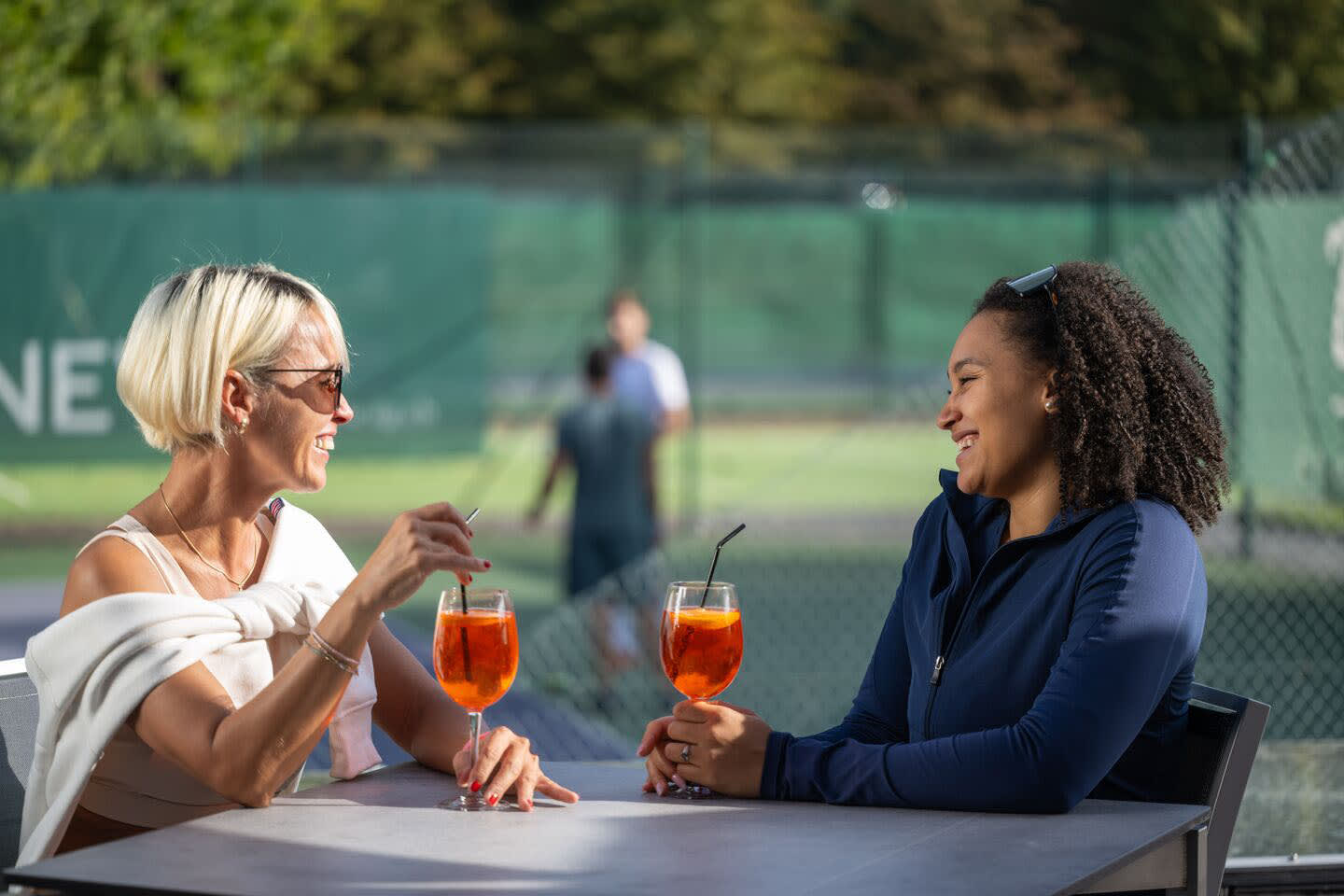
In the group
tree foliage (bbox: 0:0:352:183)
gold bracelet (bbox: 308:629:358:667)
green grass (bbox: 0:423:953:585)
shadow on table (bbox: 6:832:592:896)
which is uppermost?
tree foliage (bbox: 0:0:352:183)

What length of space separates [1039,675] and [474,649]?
890mm

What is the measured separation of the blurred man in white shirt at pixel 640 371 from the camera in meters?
9.36

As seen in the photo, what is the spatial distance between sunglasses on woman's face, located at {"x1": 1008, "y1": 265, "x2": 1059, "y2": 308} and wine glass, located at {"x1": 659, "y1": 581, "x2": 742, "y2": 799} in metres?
0.72

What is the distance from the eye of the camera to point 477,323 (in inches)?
426

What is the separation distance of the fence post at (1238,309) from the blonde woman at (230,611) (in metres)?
5.42

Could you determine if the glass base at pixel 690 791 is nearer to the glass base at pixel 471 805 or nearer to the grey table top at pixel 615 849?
the grey table top at pixel 615 849

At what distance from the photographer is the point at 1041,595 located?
2.90 metres

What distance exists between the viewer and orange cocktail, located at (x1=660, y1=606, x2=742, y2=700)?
2.93 metres

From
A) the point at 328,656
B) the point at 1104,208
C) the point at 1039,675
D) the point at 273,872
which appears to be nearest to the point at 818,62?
the point at 1104,208

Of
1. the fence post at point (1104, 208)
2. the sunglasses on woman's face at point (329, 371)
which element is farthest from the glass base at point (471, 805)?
the fence post at point (1104, 208)

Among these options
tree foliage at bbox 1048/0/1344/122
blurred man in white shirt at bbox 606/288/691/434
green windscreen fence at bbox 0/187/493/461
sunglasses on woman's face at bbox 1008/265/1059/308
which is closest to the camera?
sunglasses on woman's face at bbox 1008/265/1059/308

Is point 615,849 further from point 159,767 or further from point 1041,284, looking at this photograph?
point 1041,284

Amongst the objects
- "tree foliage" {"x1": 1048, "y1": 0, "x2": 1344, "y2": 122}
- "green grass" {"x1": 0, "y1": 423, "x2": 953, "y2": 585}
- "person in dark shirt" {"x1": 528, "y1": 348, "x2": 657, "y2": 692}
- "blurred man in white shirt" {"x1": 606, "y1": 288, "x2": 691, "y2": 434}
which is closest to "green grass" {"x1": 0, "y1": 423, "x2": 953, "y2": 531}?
"green grass" {"x1": 0, "y1": 423, "x2": 953, "y2": 585}

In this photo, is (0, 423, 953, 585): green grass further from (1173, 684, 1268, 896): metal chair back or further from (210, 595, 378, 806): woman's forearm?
(210, 595, 378, 806): woman's forearm
